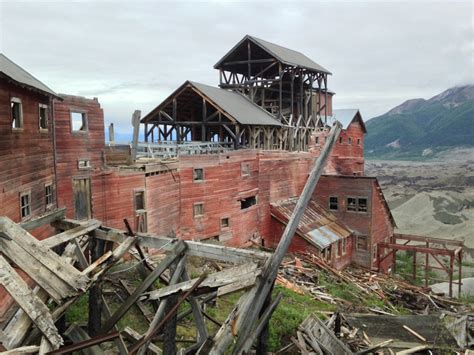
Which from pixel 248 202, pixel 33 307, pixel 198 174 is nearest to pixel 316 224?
pixel 248 202

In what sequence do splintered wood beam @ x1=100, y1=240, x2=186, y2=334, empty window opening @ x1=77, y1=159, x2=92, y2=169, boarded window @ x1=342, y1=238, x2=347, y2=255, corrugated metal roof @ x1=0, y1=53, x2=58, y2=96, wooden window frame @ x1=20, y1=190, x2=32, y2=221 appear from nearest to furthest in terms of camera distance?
splintered wood beam @ x1=100, y1=240, x2=186, y2=334, corrugated metal roof @ x1=0, y1=53, x2=58, y2=96, wooden window frame @ x1=20, y1=190, x2=32, y2=221, empty window opening @ x1=77, y1=159, x2=92, y2=169, boarded window @ x1=342, y1=238, x2=347, y2=255

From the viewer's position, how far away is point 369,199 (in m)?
36.9

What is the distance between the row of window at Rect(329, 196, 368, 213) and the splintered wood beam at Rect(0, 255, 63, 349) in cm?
3288

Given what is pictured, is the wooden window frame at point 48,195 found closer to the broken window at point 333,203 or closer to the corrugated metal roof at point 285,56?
the broken window at point 333,203

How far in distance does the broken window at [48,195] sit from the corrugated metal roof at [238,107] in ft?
55.4

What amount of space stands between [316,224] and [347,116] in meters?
23.5

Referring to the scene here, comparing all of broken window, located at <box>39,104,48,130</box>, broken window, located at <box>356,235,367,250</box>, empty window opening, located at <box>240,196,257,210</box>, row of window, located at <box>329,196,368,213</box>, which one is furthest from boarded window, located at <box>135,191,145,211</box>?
broken window, located at <box>356,235,367,250</box>

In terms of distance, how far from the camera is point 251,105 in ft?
137

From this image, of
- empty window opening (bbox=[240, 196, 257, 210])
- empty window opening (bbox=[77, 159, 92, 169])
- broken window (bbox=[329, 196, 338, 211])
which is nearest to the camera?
empty window opening (bbox=[77, 159, 92, 169])

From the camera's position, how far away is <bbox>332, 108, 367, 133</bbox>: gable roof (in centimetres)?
5269

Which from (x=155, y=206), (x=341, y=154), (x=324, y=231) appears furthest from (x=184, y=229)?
(x=341, y=154)

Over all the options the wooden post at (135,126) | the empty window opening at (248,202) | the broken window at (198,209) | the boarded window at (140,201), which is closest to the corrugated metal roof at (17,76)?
the wooden post at (135,126)

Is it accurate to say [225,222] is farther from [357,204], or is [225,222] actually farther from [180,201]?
[357,204]

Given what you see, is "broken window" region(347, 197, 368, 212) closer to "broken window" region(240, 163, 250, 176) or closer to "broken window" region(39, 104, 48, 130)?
"broken window" region(240, 163, 250, 176)
